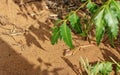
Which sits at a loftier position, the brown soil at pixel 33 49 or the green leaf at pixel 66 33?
the green leaf at pixel 66 33

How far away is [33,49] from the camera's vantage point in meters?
2.48

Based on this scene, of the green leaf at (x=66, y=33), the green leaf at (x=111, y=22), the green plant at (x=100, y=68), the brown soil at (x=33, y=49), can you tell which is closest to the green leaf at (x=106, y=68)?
the green plant at (x=100, y=68)

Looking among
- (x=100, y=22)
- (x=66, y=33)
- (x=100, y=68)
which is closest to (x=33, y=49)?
(x=100, y=68)

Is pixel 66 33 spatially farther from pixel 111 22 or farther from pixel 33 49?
pixel 33 49

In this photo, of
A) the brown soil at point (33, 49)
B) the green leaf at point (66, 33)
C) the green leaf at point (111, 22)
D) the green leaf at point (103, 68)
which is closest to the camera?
the green leaf at point (111, 22)

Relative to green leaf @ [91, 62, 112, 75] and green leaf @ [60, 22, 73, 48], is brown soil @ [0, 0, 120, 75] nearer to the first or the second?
green leaf @ [91, 62, 112, 75]

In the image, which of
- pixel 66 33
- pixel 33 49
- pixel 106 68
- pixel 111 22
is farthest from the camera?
pixel 33 49

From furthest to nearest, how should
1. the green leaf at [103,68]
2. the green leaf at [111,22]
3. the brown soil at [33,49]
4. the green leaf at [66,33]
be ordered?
the brown soil at [33,49] < the green leaf at [103,68] < the green leaf at [66,33] < the green leaf at [111,22]

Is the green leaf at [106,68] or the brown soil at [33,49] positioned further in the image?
the brown soil at [33,49]

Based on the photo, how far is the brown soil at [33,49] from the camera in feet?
7.64

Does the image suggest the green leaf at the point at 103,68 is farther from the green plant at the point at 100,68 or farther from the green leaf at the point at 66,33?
the green leaf at the point at 66,33

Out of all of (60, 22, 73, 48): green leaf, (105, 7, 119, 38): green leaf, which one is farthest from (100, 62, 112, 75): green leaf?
(105, 7, 119, 38): green leaf

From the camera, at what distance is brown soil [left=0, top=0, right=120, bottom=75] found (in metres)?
2.33

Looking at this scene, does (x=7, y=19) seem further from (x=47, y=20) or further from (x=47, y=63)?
(x=47, y=63)
